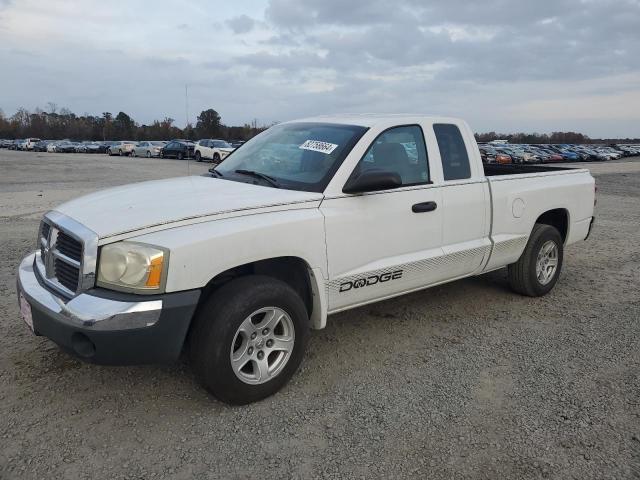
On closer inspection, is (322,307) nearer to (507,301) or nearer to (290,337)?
(290,337)

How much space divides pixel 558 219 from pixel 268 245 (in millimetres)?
3902

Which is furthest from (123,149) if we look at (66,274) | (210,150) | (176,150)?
(66,274)

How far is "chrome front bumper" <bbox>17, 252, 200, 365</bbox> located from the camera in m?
2.74

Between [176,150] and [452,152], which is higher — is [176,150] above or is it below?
above

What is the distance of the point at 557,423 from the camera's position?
3.10 m

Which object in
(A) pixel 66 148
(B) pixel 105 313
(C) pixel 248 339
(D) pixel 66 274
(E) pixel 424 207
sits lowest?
(C) pixel 248 339

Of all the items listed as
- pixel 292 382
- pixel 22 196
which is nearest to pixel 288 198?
pixel 292 382

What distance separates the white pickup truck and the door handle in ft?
0.04

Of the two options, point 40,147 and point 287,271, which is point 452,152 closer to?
point 287,271

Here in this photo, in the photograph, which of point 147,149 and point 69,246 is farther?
point 147,149

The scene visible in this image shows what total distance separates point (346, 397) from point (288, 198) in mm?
1334

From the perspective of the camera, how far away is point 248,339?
3.18m

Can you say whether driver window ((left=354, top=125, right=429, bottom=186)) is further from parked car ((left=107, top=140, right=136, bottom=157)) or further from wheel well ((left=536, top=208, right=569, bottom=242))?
parked car ((left=107, top=140, right=136, bottom=157))

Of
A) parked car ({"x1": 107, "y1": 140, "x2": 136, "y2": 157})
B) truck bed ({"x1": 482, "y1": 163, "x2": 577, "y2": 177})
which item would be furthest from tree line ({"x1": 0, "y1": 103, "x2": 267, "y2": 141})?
truck bed ({"x1": 482, "y1": 163, "x2": 577, "y2": 177})
